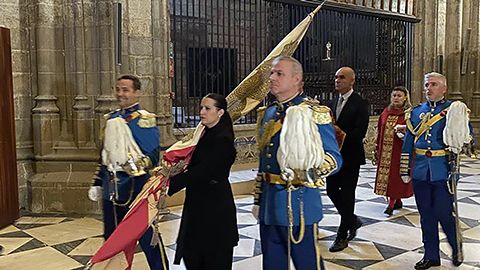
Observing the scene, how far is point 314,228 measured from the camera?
286cm

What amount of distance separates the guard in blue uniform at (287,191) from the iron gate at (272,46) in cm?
485

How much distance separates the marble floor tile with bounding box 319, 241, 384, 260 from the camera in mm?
4418

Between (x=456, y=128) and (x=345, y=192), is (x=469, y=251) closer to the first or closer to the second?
(x=345, y=192)

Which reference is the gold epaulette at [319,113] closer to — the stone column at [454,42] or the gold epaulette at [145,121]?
the gold epaulette at [145,121]

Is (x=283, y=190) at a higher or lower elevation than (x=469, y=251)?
higher

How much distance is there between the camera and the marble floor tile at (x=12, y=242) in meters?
4.76

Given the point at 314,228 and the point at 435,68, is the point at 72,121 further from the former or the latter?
the point at 435,68

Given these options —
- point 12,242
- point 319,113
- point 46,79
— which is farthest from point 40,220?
point 319,113

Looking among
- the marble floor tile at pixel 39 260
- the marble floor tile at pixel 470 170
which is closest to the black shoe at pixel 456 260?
the marble floor tile at pixel 39 260

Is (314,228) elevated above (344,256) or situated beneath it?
elevated above

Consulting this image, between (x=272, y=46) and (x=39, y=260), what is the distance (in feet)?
19.2

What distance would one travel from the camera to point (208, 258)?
302 centimetres

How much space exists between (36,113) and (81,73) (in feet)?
2.33

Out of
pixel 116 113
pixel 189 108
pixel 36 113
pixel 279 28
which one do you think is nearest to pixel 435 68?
pixel 279 28
